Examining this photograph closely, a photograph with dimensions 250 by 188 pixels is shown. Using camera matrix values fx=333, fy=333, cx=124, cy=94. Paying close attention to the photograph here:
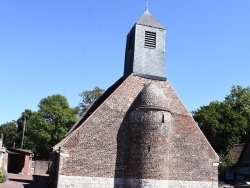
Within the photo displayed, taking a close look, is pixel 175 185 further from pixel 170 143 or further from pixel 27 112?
pixel 27 112

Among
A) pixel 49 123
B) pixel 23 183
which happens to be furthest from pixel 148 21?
pixel 49 123

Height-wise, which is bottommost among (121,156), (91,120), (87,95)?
(121,156)

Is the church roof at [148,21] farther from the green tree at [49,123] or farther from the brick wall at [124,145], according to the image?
the green tree at [49,123]

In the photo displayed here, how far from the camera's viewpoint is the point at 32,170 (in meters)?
52.2

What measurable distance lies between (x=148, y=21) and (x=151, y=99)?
709 centimetres

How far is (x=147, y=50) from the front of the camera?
82.3 feet

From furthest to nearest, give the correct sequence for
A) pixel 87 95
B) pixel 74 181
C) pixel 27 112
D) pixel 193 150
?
pixel 27 112 → pixel 87 95 → pixel 193 150 → pixel 74 181

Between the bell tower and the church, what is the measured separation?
76 millimetres

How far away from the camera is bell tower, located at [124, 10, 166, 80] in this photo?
2469 centimetres

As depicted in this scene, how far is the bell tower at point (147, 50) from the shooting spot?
2469 centimetres

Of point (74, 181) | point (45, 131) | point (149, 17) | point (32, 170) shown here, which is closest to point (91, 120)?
point (74, 181)

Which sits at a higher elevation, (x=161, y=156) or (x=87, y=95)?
(x=87, y=95)

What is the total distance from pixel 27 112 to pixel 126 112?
219 ft

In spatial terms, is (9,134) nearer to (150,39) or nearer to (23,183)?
(23,183)
